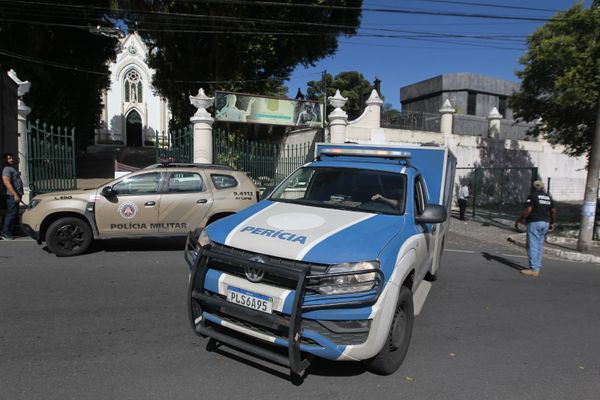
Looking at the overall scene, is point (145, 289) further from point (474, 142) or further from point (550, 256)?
point (474, 142)

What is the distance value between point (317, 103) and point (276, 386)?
44.3ft

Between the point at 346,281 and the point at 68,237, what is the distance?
5881mm

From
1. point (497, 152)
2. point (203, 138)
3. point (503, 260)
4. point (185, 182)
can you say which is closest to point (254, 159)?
point (203, 138)

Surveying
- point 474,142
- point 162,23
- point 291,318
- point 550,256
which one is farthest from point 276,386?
point 162,23

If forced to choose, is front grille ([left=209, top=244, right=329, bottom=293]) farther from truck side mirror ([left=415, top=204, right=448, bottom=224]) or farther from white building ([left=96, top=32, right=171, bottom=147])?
white building ([left=96, top=32, right=171, bottom=147])

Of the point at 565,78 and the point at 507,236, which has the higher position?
the point at 565,78

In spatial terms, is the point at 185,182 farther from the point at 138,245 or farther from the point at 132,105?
the point at 132,105

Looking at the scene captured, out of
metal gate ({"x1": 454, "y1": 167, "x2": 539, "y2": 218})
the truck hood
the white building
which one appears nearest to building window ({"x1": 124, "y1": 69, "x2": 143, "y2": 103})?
the white building

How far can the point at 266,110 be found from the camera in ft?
51.0

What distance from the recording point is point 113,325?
436 cm

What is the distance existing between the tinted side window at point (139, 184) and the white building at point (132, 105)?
43.9 meters

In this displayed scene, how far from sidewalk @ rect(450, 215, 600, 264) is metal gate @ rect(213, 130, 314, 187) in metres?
5.81

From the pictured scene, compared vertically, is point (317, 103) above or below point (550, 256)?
above

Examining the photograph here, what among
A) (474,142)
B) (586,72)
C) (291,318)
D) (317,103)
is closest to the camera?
(291,318)
